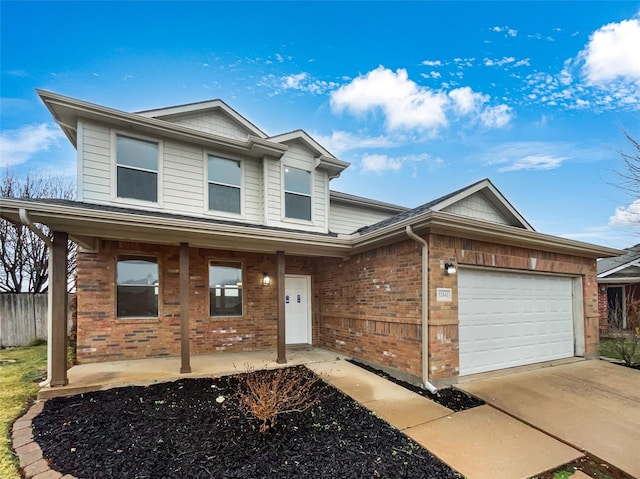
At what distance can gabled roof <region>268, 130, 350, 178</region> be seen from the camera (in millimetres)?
8422

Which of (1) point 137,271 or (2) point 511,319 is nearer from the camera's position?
(2) point 511,319

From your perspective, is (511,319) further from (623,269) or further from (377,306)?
(623,269)

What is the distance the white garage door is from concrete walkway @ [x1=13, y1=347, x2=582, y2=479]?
1610 mm

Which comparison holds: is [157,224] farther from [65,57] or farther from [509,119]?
[509,119]

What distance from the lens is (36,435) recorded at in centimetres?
354

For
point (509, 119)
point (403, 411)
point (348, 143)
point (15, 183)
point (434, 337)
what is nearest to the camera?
point (403, 411)

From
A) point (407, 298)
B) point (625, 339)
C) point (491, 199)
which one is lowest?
point (625, 339)

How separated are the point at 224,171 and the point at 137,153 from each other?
1899 millimetres

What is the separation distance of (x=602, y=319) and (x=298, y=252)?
1314 centimetres

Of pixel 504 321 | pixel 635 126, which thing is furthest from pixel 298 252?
pixel 635 126

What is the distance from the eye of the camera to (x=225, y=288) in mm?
8031

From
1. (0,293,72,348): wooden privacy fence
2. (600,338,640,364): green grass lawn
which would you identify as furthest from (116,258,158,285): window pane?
(600,338,640,364): green grass lawn

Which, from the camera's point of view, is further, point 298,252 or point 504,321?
point 298,252

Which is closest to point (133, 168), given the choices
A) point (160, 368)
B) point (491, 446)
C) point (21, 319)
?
point (160, 368)
